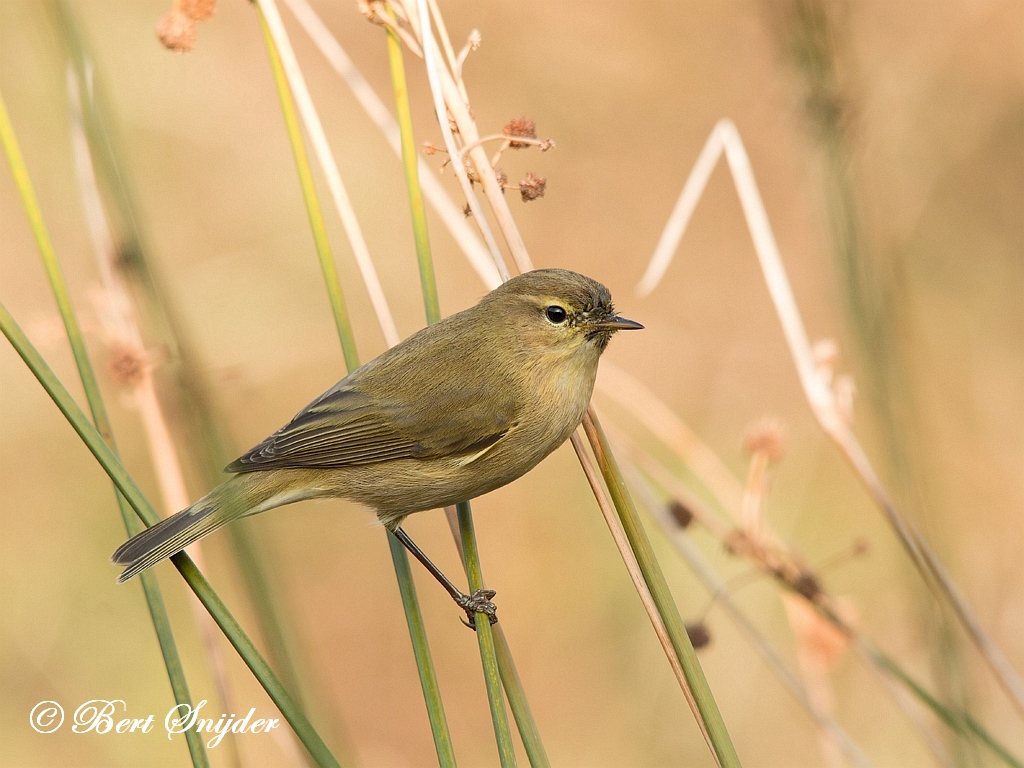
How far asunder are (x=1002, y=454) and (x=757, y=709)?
2.21m

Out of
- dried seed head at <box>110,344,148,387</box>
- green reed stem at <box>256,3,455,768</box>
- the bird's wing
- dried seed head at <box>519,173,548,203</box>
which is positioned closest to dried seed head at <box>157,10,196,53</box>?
green reed stem at <box>256,3,455,768</box>

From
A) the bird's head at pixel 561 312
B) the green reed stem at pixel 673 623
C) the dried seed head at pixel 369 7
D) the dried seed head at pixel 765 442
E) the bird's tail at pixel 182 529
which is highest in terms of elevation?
the dried seed head at pixel 369 7

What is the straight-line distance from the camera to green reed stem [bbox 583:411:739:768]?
6.68ft

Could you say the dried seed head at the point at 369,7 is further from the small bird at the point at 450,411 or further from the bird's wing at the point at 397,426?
the bird's wing at the point at 397,426

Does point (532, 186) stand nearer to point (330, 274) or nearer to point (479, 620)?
point (330, 274)

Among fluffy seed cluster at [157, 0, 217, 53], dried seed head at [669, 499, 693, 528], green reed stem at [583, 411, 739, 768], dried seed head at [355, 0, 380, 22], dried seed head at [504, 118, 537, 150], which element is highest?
fluffy seed cluster at [157, 0, 217, 53]

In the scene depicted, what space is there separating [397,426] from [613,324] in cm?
80

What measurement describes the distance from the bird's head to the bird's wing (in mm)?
253

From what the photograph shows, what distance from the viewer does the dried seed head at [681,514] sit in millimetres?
2850

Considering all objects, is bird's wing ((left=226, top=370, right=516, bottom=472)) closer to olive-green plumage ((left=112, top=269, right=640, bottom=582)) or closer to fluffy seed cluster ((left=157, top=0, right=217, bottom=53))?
olive-green plumage ((left=112, top=269, right=640, bottom=582))

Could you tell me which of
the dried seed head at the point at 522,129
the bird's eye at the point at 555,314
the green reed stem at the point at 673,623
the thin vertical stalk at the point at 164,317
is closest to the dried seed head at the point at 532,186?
the dried seed head at the point at 522,129

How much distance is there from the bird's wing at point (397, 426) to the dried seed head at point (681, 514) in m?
0.59

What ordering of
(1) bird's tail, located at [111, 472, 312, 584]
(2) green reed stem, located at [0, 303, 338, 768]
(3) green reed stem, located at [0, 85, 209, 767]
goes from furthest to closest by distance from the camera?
(1) bird's tail, located at [111, 472, 312, 584], (3) green reed stem, located at [0, 85, 209, 767], (2) green reed stem, located at [0, 303, 338, 768]

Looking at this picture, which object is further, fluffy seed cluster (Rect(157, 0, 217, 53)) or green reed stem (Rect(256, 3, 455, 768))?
Result: fluffy seed cluster (Rect(157, 0, 217, 53))
